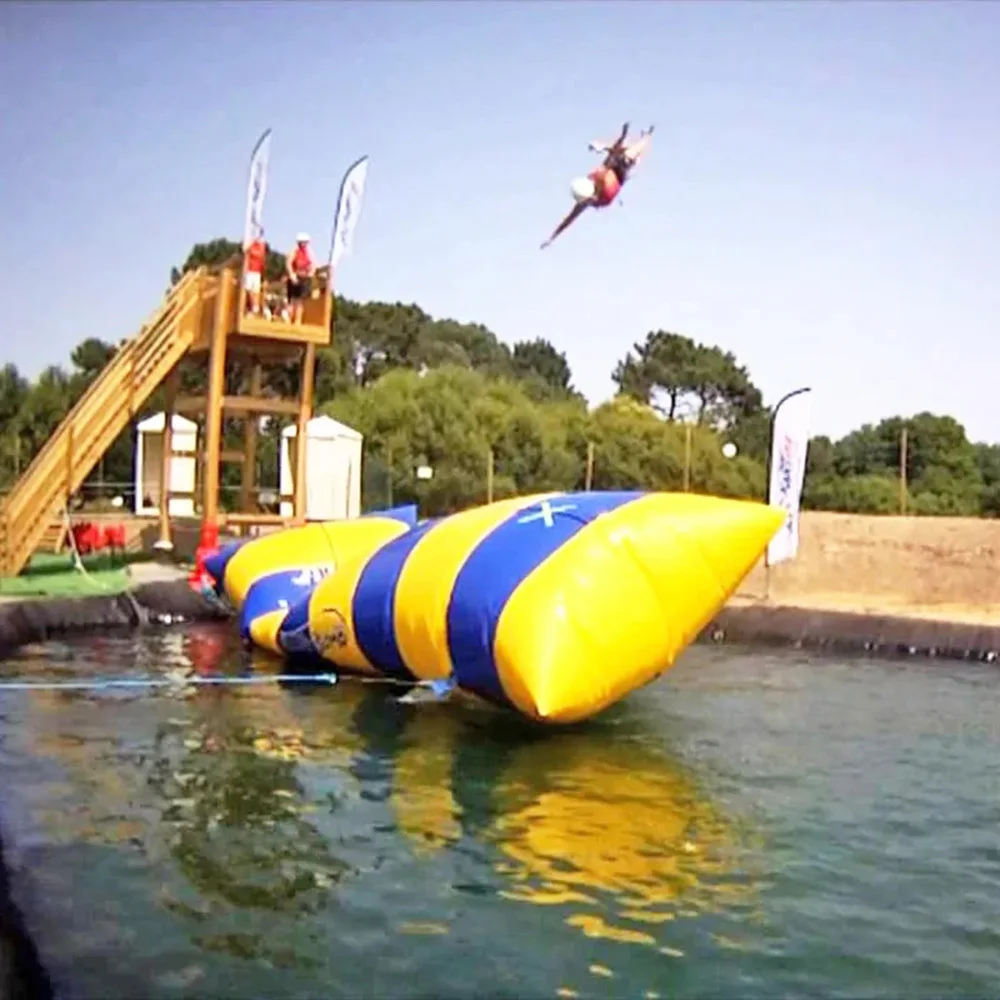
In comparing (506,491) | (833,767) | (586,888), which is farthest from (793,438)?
(506,491)

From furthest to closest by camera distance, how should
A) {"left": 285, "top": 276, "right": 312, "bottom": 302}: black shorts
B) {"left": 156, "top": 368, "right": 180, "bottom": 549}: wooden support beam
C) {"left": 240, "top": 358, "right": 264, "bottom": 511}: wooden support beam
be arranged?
{"left": 240, "top": 358, "right": 264, "bottom": 511}: wooden support beam, {"left": 156, "top": 368, "right": 180, "bottom": 549}: wooden support beam, {"left": 285, "top": 276, "right": 312, "bottom": 302}: black shorts

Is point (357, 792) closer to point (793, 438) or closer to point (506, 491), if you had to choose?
point (793, 438)

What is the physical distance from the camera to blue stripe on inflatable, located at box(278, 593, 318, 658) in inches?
551

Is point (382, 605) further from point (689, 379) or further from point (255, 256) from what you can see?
point (689, 379)

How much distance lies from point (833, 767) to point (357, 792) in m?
3.37

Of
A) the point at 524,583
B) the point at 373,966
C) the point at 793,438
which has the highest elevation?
the point at 793,438

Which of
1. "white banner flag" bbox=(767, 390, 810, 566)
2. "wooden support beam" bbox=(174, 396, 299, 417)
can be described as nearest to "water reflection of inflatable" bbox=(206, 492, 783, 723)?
"white banner flag" bbox=(767, 390, 810, 566)

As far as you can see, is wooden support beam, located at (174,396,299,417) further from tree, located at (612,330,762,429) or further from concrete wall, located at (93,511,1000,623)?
tree, located at (612,330,762,429)

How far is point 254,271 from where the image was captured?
21.5 meters

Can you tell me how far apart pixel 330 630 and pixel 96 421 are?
9.55m

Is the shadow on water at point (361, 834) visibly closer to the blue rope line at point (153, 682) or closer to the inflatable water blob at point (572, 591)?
the blue rope line at point (153, 682)

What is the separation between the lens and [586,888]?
24.2ft

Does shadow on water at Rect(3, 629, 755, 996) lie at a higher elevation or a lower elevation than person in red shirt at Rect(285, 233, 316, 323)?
lower

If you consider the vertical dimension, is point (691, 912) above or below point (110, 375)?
below
